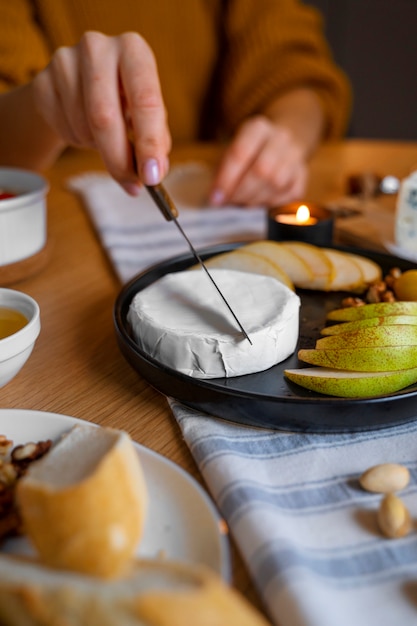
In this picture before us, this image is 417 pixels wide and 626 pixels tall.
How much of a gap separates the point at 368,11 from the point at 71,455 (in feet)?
11.7

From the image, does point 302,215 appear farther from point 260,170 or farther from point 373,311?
point 373,311

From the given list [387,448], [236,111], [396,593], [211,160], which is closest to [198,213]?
[211,160]

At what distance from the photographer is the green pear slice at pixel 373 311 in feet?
2.71

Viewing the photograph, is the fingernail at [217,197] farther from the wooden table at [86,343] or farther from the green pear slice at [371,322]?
the green pear slice at [371,322]

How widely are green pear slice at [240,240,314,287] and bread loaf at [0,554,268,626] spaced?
67 cm

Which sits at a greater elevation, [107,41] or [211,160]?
[107,41]

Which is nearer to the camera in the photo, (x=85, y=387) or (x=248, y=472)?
(x=248, y=472)

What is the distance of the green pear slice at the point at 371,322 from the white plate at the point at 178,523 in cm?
34

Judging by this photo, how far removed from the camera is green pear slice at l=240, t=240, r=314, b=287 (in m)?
1.03

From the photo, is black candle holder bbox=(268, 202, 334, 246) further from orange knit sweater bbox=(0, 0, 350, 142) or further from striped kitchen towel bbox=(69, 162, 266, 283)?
orange knit sweater bbox=(0, 0, 350, 142)

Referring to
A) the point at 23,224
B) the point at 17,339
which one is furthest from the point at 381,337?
the point at 23,224

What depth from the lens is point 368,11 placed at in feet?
11.3

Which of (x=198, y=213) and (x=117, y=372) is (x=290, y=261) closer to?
(x=117, y=372)

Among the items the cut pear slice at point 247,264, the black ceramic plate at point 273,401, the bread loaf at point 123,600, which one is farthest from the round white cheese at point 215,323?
the bread loaf at point 123,600
